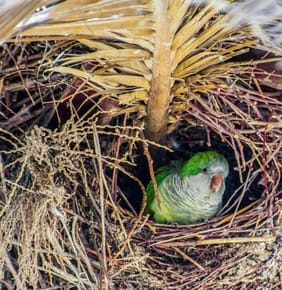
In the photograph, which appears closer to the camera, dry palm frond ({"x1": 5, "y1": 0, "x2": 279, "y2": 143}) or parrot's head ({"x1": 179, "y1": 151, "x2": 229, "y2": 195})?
dry palm frond ({"x1": 5, "y1": 0, "x2": 279, "y2": 143})

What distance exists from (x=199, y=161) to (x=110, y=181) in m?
0.23

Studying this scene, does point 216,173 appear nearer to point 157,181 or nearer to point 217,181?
point 217,181

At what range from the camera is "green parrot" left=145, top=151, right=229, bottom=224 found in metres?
2.13

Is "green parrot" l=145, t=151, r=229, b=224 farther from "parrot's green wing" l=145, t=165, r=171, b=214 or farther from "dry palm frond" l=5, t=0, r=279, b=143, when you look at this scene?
"dry palm frond" l=5, t=0, r=279, b=143

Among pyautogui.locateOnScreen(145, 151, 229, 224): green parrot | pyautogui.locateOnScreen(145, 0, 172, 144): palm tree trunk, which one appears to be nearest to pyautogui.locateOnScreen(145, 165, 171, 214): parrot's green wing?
pyautogui.locateOnScreen(145, 151, 229, 224): green parrot

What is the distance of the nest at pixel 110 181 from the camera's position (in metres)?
1.95

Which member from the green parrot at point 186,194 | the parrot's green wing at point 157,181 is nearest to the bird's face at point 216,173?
the green parrot at point 186,194

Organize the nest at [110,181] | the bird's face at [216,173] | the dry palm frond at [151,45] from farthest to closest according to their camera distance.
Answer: the bird's face at [216,173] < the nest at [110,181] < the dry palm frond at [151,45]

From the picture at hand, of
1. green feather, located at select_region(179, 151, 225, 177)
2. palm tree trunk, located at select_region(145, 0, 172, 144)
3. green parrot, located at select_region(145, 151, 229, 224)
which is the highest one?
palm tree trunk, located at select_region(145, 0, 172, 144)

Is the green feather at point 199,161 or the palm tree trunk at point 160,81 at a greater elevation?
the palm tree trunk at point 160,81

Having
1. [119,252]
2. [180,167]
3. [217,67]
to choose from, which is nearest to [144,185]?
[180,167]

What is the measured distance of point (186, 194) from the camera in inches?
86.3

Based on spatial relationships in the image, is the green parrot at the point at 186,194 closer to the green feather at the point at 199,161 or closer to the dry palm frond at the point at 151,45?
the green feather at the point at 199,161

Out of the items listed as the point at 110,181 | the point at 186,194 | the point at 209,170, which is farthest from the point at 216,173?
the point at 110,181
